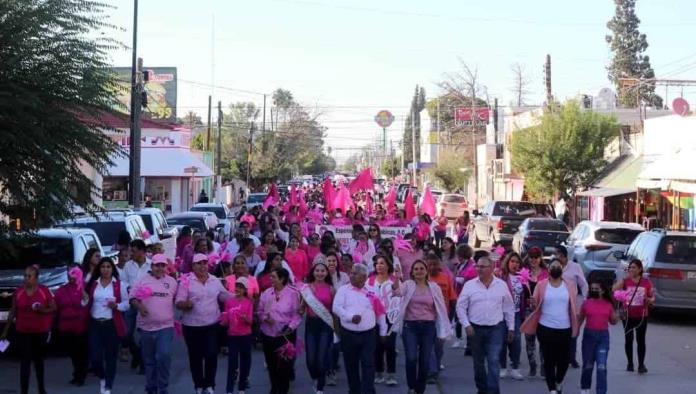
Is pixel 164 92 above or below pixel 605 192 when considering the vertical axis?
above

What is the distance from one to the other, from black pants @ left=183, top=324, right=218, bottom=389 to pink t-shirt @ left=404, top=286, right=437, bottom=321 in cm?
206

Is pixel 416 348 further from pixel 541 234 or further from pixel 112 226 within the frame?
pixel 541 234

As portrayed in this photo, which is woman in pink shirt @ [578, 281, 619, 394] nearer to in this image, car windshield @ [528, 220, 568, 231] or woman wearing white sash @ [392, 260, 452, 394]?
woman wearing white sash @ [392, 260, 452, 394]

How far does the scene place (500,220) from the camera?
33500 mm

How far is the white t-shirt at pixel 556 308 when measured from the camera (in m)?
10.6

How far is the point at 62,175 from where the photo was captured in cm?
1231

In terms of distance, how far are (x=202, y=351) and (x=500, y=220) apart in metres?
23.8

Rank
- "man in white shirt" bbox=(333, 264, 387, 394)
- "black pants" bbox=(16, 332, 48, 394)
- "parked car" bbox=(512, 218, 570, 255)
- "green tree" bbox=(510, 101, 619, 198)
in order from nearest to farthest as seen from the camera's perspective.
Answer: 1. "man in white shirt" bbox=(333, 264, 387, 394)
2. "black pants" bbox=(16, 332, 48, 394)
3. "parked car" bbox=(512, 218, 570, 255)
4. "green tree" bbox=(510, 101, 619, 198)

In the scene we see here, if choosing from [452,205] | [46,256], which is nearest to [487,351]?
[46,256]

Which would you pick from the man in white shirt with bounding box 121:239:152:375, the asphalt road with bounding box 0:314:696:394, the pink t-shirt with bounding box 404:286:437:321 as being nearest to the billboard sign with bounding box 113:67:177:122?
the asphalt road with bounding box 0:314:696:394

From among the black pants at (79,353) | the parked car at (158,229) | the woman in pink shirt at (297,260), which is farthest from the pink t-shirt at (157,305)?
the parked car at (158,229)

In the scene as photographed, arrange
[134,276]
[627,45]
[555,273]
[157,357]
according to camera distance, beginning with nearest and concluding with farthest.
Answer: [157,357], [555,273], [134,276], [627,45]

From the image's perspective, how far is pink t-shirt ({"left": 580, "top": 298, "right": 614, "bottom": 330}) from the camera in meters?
10.9

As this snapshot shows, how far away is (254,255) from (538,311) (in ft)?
19.8
